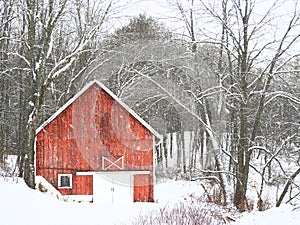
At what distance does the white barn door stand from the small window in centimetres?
117

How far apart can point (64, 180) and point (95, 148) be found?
204 centimetres

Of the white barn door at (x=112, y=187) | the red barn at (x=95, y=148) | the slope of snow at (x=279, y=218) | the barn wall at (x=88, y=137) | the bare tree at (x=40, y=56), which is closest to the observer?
the slope of snow at (x=279, y=218)

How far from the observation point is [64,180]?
20.2m

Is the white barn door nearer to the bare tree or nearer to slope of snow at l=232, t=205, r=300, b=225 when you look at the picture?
the bare tree

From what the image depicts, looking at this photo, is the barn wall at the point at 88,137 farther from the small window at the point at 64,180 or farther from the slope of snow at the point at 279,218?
the slope of snow at the point at 279,218

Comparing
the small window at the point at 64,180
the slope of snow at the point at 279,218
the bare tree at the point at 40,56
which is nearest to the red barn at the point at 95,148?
the small window at the point at 64,180

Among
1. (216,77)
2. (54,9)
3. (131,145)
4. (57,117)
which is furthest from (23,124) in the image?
(216,77)

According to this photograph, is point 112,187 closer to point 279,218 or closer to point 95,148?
point 95,148

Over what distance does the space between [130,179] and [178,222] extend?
10.1 meters

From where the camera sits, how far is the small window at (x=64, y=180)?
20078mm

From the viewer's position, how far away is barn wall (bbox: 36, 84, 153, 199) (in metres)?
20.2

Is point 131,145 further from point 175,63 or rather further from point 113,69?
point 113,69

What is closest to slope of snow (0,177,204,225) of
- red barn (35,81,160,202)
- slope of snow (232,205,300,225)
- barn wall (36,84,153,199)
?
slope of snow (232,205,300,225)

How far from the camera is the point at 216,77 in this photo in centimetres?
1853
